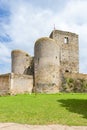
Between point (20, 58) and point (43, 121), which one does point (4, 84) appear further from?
point (43, 121)

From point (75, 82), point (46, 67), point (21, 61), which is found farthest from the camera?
point (21, 61)

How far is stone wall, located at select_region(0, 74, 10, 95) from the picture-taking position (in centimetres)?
3506

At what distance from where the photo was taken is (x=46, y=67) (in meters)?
38.4

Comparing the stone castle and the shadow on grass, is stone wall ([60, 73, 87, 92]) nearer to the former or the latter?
the stone castle

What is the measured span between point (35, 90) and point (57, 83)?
3473mm

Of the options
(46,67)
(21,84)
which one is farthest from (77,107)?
(46,67)

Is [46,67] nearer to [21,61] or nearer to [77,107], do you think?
[21,61]

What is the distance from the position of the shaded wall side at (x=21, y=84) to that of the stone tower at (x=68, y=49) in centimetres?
986

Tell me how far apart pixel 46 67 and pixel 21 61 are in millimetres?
7437

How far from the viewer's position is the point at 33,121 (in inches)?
444

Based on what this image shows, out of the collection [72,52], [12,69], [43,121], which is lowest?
[43,121]

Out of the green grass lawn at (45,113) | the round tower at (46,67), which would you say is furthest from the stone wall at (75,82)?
the green grass lawn at (45,113)

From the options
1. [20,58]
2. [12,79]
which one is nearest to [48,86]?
[12,79]

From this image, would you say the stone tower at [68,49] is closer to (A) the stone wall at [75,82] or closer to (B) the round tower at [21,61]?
(A) the stone wall at [75,82]
